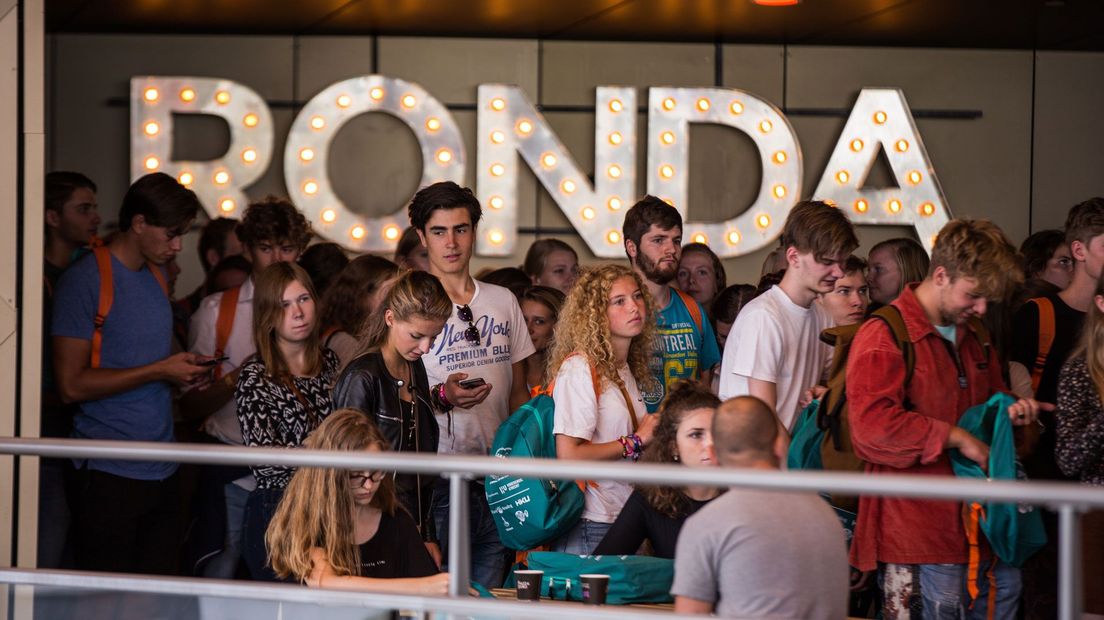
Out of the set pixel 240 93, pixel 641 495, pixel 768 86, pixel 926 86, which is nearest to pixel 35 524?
pixel 641 495

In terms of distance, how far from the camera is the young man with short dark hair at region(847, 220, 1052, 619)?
4168mm

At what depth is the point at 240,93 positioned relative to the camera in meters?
9.46

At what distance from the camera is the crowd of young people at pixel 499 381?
13.9 feet

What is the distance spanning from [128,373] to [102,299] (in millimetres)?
319

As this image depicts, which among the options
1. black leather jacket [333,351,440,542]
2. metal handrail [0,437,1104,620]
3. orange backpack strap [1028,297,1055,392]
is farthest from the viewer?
orange backpack strap [1028,297,1055,392]

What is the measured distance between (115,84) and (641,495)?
6.40 meters

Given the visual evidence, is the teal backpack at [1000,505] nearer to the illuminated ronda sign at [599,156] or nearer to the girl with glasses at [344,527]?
the girl with glasses at [344,527]

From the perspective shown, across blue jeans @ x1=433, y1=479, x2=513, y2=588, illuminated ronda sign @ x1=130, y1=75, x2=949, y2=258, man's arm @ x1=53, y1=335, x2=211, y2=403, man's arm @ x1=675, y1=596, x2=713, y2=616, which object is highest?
illuminated ronda sign @ x1=130, y1=75, x2=949, y2=258

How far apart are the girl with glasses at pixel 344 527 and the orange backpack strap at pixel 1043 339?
2.61 meters

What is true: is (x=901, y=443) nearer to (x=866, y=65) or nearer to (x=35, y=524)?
(x=35, y=524)

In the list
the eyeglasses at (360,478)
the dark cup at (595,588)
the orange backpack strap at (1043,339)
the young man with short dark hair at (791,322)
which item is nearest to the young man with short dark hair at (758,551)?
the dark cup at (595,588)

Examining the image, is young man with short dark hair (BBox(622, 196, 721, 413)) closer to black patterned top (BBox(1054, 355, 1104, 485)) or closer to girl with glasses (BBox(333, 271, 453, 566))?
girl with glasses (BBox(333, 271, 453, 566))

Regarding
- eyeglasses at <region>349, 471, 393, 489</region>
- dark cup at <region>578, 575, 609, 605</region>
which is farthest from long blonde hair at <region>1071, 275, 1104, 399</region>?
eyeglasses at <region>349, 471, 393, 489</region>

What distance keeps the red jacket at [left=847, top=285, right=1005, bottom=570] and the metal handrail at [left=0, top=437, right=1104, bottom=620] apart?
1039mm
